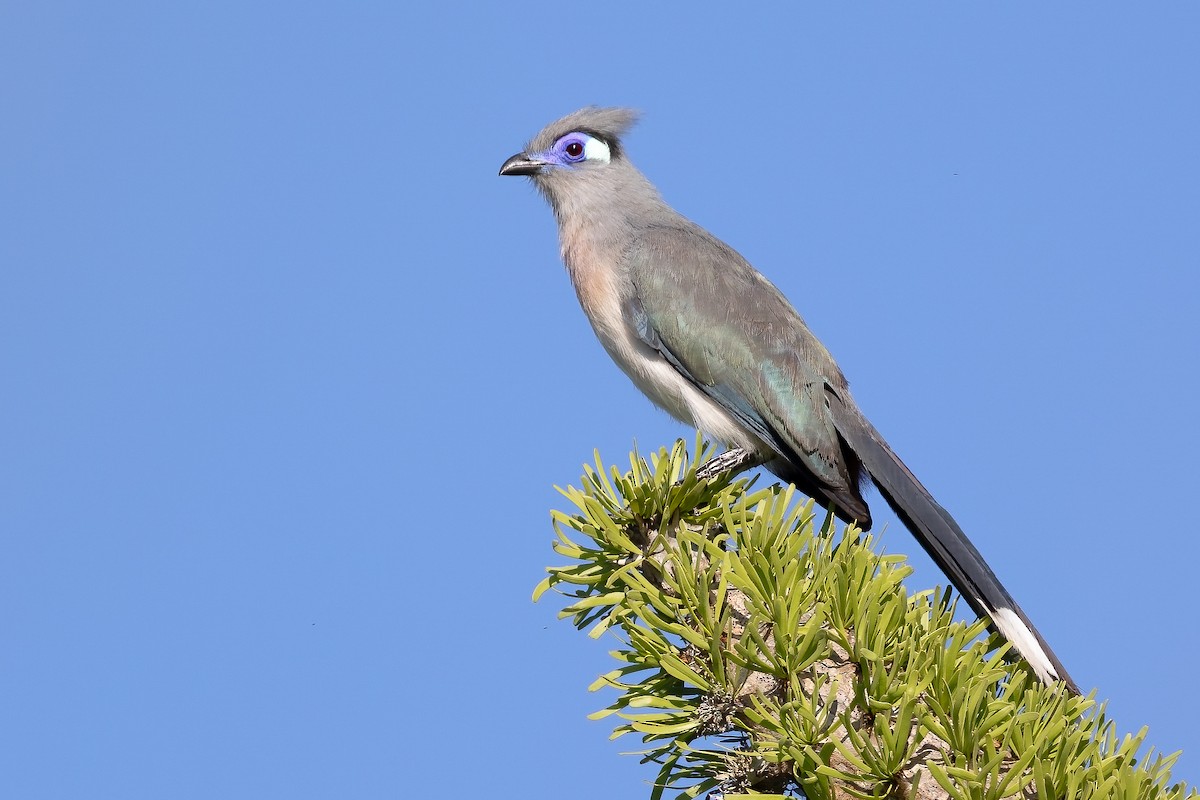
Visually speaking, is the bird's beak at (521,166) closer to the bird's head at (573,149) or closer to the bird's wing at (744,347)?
the bird's head at (573,149)

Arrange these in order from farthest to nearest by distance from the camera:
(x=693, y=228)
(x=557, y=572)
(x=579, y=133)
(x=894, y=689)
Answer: (x=579, y=133)
(x=693, y=228)
(x=557, y=572)
(x=894, y=689)

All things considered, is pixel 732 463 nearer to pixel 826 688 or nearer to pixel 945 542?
pixel 945 542

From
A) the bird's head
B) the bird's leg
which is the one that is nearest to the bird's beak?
the bird's head

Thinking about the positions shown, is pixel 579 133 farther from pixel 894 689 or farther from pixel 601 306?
pixel 894 689


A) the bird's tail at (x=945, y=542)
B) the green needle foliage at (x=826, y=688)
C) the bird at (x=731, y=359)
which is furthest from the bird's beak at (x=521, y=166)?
the green needle foliage at (x=826, y=688)

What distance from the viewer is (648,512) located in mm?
3674

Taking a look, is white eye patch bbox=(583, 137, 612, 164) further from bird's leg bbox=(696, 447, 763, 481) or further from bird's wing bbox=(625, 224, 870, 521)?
bird's leg bbox=(696, 447, 763, 481)

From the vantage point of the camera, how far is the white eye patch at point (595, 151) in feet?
25.2

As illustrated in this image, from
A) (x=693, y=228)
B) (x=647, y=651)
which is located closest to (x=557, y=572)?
(x=647, y=651)

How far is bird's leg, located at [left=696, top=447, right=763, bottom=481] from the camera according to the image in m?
4.57

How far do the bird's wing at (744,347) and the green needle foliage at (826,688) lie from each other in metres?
2.13

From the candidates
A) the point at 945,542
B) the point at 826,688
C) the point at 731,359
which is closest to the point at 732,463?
the point at 731,359

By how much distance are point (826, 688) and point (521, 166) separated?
5398 millimetres

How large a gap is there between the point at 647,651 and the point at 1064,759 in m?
1.06
